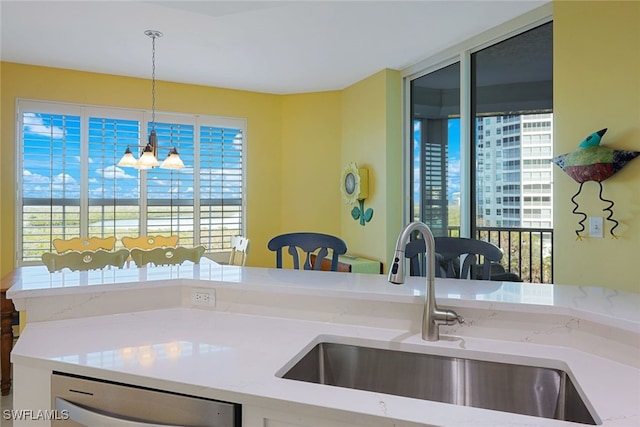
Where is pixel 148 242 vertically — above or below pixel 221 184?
below

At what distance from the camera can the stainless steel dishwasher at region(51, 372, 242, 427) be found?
41.6 inches

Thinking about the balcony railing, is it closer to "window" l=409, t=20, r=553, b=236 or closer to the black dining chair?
"window" l=409, t=20, r=553, b=236

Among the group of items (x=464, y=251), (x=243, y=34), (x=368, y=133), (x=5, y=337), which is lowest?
(x=5, y=337)

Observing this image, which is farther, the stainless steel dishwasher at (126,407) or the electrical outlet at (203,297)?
the electrical outlet at (203,297)

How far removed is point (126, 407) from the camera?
1.14 metres

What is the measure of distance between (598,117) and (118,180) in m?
4.33

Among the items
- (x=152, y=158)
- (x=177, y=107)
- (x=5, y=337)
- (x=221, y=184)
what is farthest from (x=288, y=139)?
(x=5, y=337)

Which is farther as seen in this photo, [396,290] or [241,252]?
[241,252]

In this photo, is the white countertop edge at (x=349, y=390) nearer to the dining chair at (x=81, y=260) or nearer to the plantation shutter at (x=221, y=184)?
the dining chair at (x=81, y=260)

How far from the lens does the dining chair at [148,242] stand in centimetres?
415

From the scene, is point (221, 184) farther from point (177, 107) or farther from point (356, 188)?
point (356, 188)

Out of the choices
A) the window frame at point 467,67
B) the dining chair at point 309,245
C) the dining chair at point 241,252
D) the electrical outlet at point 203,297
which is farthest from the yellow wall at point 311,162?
the electrical outlet at point 203,297

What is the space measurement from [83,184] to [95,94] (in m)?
0.96

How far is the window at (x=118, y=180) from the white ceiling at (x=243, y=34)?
1.84 feet
